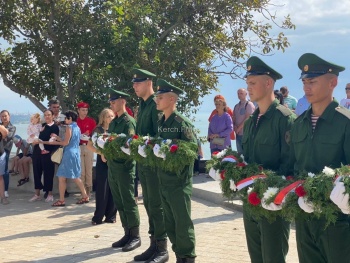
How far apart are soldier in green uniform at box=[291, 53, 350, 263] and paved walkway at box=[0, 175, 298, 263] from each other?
2.74 metres

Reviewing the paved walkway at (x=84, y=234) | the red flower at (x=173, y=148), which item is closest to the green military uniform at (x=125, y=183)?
the paved walkway at (x=84, y=234)

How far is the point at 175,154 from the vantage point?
5.68 metres

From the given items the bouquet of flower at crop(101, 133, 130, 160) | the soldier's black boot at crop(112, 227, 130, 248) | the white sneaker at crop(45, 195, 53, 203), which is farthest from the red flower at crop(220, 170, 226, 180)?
the white sneaker at crop(45, 195, 53, 203)

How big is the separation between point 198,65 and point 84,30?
2881 mm

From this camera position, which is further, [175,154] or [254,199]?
[175,154]

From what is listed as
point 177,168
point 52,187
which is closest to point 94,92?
point 52,187

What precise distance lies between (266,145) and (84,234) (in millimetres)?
4546

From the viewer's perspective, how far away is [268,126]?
466 centimetres

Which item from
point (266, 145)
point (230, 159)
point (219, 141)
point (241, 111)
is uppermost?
point (241, 111)

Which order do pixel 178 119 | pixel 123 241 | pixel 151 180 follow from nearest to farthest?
pixel 178 119
pixel 151 180
pixel 123 241

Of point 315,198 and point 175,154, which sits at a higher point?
point 175,154

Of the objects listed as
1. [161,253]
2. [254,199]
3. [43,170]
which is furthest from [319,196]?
[43,170]

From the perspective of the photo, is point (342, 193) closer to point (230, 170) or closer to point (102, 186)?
point (230, 170)

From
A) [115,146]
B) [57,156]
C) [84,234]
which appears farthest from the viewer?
[57,156]
